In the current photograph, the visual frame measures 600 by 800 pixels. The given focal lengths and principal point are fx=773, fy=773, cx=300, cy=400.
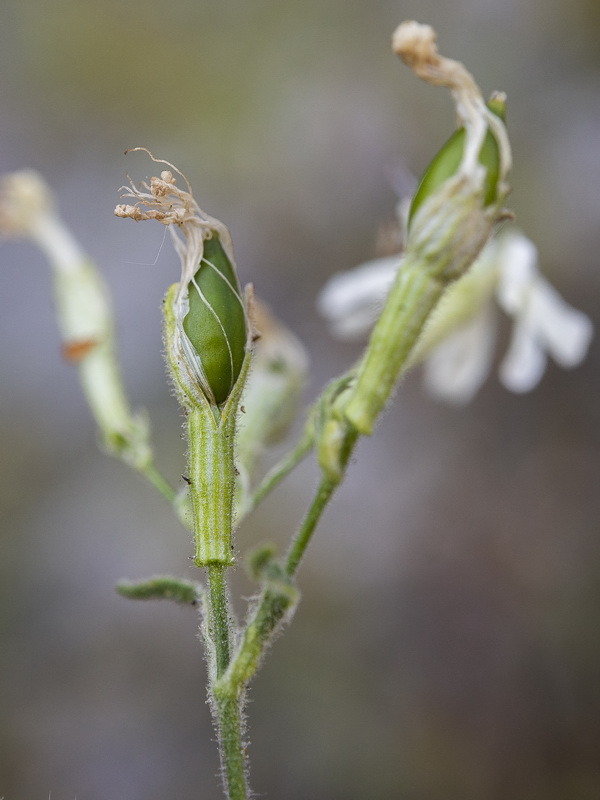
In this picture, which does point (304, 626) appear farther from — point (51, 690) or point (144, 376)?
point (144, 376)

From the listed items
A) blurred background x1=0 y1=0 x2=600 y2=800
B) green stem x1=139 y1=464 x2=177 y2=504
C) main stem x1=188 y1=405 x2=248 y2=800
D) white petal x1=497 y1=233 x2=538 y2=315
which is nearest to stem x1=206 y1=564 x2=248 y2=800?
main stem x1=188 y1=405 x2=248 y2=800

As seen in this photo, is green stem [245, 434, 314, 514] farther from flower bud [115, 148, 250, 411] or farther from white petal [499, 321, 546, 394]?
white petal [499, 321, 546, 394]

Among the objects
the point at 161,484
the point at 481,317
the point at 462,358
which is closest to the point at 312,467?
the point at 462,358

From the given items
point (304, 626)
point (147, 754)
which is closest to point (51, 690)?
point (147, 754)

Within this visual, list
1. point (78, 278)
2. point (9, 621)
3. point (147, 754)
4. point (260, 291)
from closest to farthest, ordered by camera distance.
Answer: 1. point (78, 278)
2. point (147, 754)
3. point (9, 621)
4. point (260, 291)

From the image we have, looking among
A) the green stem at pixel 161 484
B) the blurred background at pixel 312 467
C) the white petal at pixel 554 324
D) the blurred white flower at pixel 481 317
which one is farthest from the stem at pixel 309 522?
the blurred background at pixel 312 467

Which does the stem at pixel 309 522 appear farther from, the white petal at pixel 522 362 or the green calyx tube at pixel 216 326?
the white petal at pixel 522 362

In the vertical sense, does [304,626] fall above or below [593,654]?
above
